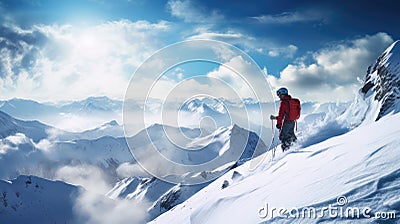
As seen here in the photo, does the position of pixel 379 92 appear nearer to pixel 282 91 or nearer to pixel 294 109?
pixel 294 109

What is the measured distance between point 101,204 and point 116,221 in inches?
513

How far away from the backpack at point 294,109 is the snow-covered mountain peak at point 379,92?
4984 mm

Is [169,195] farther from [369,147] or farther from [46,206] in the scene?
[369,147]

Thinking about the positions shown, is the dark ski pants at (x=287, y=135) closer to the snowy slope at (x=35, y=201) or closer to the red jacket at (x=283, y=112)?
the red jacket at (x=283, y=112)

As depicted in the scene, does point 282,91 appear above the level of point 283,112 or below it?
above

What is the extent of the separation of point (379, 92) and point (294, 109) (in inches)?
374

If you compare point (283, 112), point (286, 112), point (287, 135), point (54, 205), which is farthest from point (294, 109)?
point (54, 205)

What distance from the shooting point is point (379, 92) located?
21453 mm

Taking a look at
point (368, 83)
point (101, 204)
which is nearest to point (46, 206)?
point (101, 204)

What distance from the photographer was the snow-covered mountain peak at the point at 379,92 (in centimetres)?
1864

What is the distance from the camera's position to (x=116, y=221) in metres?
174

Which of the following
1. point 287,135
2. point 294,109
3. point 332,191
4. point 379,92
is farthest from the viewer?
point 379,92

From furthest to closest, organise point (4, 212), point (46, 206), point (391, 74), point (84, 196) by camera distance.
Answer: point (84, 196)
point (46, 206)
point (4, 212)
point (391, 74)

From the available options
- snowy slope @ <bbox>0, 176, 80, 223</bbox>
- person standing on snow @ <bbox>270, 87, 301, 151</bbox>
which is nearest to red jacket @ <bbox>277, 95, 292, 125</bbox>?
person standing on snow @ <bbox>270, 87, 301, 151</bbox>
